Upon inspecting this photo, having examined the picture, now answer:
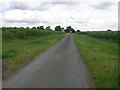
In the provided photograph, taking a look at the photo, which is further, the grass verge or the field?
the field

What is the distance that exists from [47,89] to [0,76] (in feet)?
8.74

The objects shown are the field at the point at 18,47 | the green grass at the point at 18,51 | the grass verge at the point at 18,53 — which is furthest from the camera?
the field at the point at 18,47

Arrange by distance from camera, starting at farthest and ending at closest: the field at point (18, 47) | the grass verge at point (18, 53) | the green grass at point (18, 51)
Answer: the field at point (18, 47) < the green grass at point (18, 51) < the grass verge at point (18, 53)

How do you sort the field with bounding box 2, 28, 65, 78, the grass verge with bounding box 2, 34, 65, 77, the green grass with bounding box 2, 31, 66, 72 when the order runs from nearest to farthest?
the grass verge with bounding box 2, 34, 65, 77 → the green grass with bounding box 2, 31, 66, 72 → the field with bounding box 2, 28, 65, 78

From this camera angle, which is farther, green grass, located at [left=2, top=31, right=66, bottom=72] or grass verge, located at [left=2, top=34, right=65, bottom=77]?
green grass, located at [left=2, top=31, right=66, bottom=72]

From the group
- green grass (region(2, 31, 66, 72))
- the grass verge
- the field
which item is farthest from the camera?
the field

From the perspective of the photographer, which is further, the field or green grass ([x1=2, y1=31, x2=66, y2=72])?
the field

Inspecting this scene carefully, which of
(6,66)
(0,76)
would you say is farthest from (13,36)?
(0,76)

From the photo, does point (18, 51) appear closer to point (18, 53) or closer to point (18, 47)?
point (18, 53)

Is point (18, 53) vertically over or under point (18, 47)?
under

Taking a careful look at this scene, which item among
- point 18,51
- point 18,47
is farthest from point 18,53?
point 18,47

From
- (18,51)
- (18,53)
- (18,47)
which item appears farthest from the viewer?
(18,47)

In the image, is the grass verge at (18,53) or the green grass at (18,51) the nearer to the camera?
the grass verge at (18,53)

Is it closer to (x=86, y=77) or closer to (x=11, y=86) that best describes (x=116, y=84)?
(x=86, y=77)
